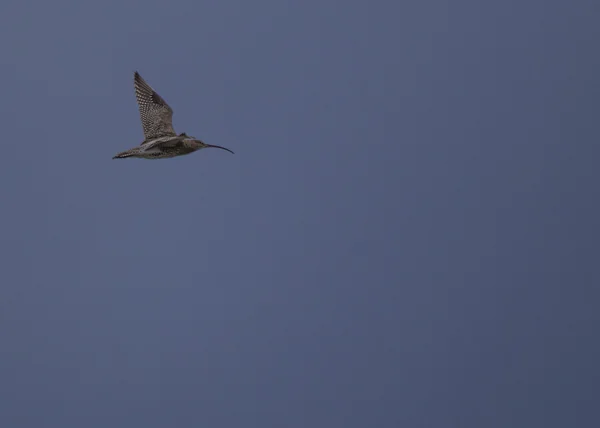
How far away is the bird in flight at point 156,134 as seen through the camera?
52.9 ft

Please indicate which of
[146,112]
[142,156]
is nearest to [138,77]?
[146,112]

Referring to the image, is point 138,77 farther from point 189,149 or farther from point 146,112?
point 189,149

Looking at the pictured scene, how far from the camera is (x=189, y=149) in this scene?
16281 millimetres

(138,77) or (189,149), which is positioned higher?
(138,77)

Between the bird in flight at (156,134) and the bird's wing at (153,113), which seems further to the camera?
the bird's wing at (153,113)

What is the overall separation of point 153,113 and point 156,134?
861 mm

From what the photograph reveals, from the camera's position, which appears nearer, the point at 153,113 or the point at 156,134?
the point at 156,134

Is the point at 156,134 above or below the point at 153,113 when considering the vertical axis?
below

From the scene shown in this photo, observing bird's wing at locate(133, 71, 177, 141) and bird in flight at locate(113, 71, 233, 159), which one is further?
bird's wing at locate(133, 71, 177, 141)

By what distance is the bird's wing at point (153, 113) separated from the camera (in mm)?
17719

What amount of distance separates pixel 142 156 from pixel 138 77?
12.7 feet

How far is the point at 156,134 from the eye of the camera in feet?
57.7

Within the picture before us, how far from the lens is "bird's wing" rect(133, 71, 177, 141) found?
17719mm

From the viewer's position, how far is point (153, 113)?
59.8 ft
